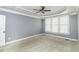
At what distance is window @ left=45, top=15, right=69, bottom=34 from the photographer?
6.27 metres

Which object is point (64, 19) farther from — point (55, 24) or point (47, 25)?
point (47, 25)

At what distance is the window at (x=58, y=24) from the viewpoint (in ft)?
20.6

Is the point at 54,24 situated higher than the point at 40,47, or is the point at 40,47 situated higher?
the point at 54,24

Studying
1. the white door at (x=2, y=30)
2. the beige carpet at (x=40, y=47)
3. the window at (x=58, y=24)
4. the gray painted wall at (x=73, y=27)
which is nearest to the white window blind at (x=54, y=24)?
the window at (x=58, y=24)

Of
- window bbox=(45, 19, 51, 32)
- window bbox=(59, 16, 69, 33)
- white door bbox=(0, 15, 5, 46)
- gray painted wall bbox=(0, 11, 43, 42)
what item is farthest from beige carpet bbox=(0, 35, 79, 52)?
window bbox=(45, 19, 51, 32)

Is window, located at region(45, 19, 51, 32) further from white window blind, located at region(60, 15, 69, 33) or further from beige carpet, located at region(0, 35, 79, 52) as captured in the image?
beige carpet, located at region(0, 35, 79, 52)

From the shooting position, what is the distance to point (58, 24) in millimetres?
7211

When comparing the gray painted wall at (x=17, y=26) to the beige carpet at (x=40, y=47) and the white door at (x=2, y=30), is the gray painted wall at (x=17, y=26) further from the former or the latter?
the beige carpet at (x=40, y=47)

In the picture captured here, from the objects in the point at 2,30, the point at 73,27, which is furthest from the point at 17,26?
the point at 73,27

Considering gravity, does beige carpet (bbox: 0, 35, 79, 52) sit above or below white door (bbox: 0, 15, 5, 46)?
below

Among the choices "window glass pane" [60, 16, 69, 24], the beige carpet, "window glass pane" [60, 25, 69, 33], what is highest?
"window glass pane" [60, 16, 69, 24]

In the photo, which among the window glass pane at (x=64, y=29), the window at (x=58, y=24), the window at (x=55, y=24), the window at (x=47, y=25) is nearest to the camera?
the window glass pane at (x=64, y=29)
